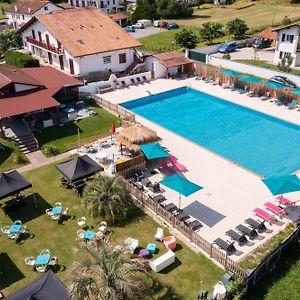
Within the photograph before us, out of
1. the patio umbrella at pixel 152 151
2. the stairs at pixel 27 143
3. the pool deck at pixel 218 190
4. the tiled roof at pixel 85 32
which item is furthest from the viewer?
the tiled roof at pixel 85 32

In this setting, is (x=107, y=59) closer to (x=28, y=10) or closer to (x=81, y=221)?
(x=81, y=221)

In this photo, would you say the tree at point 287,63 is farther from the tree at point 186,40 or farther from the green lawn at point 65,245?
the green lawn at point 65,245

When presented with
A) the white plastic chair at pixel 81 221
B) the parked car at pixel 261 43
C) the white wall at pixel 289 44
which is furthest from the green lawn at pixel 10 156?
the parked car at pixel 261 43

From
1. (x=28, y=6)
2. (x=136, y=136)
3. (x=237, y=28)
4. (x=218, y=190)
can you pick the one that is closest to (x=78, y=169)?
(x=136, y=136)

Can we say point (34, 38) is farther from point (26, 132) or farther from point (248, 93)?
point (248, 93)

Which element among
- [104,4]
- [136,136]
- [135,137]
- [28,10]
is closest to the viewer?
[135,137]

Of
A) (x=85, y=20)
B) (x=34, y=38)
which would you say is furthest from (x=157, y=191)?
(x=34, y=38)
